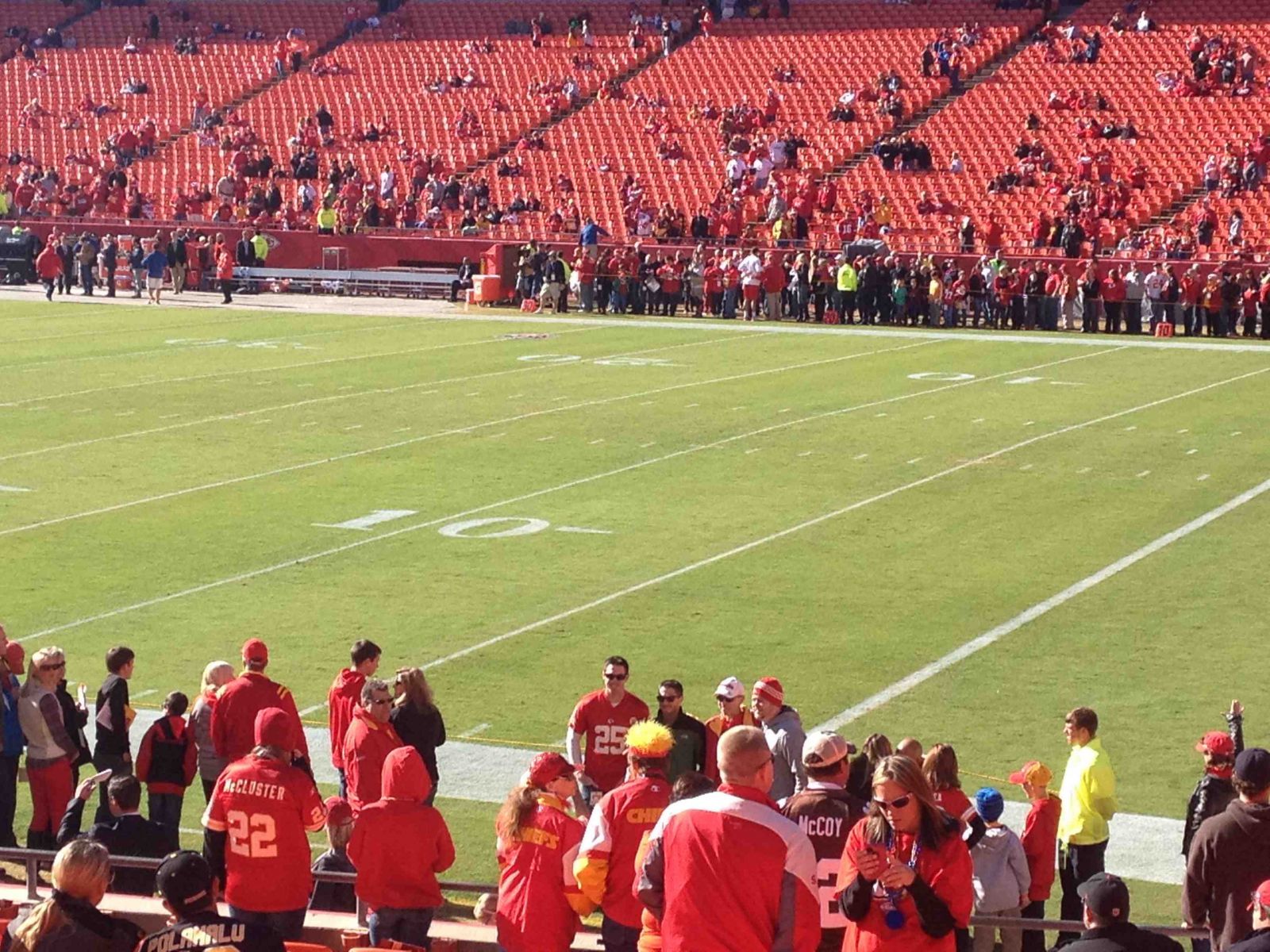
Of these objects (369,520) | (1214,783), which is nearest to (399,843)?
(1214,783)

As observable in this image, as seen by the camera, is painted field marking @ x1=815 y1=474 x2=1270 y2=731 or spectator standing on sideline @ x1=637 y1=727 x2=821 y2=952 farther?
painted field marking @ x1=815 y1=474 x2=1270 y2=731

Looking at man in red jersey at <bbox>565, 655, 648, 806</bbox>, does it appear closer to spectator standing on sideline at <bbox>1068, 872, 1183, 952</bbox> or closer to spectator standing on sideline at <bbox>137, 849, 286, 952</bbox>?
spectator standing on sideline at <bbox>137, 849, 286, 952</bbox>

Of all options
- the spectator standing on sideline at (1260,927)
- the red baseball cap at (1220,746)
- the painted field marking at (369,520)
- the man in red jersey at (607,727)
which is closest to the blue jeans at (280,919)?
the man in red jersey at (607,727)

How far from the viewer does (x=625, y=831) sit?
678cm

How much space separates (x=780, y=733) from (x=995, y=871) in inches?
56.8

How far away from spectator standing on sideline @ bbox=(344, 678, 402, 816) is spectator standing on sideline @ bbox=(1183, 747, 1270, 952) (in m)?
3.58

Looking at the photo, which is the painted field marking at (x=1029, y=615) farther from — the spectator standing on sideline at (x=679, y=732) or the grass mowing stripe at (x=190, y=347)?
the grass mowing stripe at (x=190, y=347)

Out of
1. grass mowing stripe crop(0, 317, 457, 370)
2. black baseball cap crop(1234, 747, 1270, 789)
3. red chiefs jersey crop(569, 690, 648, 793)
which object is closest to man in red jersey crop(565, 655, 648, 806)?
Result: red chiefs jersey crop(569, 690, 648, 793)

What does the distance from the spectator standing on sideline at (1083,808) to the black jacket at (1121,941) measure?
3353 millimetres

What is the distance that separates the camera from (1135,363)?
1294 inches

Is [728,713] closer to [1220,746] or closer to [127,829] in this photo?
[1220,746]

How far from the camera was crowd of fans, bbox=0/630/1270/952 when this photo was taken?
584 centimetres

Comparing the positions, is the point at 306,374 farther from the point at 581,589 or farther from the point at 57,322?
the point at 581,589

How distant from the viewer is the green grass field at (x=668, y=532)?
13.8 metres
